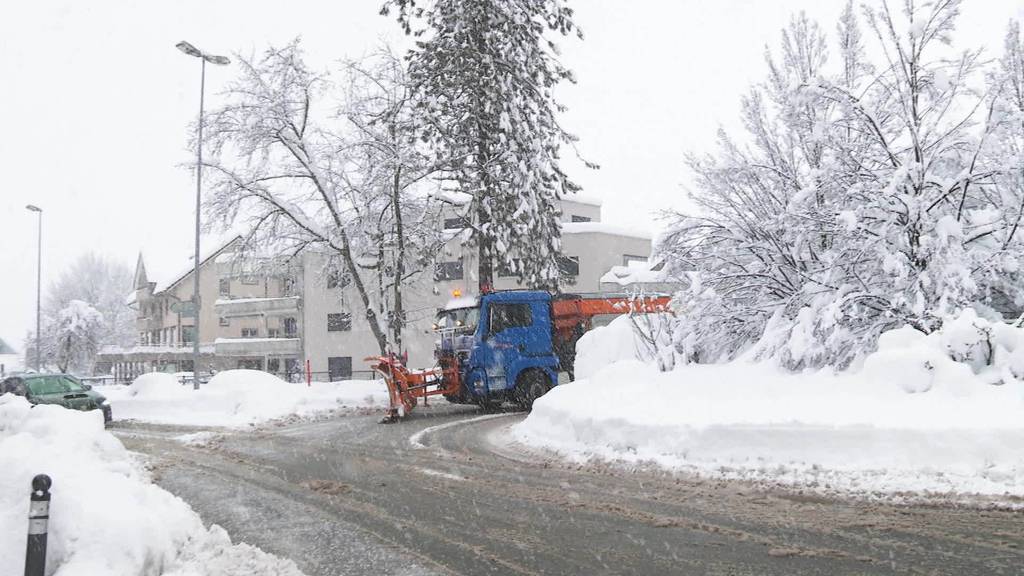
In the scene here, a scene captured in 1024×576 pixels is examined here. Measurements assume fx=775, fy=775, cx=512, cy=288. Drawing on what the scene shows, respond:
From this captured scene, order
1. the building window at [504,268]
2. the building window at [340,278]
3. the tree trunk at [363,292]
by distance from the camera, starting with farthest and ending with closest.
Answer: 1. the building window at [340,278]
2. the tree trunk at [363,292]
3. the building window at [504,268]

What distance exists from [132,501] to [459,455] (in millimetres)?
5826

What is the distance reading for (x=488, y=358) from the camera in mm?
17531

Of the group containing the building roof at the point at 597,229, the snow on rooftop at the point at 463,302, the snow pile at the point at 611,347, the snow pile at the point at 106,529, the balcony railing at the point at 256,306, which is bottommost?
the snow pile at the point at 106,529

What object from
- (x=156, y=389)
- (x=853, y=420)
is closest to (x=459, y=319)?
(x=156, y=389)

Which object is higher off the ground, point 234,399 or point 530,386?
point 530,386

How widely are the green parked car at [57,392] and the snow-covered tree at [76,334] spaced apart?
1832 inches

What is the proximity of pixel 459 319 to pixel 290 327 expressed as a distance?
1572 inches

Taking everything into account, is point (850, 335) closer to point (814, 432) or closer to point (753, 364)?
point (753, 364)

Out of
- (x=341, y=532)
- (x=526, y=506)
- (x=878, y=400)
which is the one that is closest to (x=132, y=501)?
(x=341, y=532)

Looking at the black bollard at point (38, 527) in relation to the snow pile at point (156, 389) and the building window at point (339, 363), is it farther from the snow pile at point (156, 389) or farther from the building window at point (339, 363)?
the building window at point (339, 363)

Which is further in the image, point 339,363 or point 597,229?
point 339,363

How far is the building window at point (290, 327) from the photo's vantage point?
5494cm

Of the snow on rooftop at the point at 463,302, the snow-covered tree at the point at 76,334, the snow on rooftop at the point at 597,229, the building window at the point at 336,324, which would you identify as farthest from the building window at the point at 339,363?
the snow-covered tree at the point at 76,334

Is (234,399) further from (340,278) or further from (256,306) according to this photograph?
(256,306)
